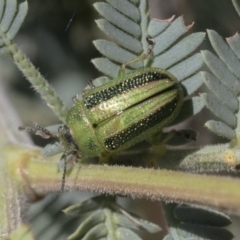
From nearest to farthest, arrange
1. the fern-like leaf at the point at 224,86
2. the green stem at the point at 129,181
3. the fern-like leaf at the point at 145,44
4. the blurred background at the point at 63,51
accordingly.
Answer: the green stem at the point at 129,181 < the fern-like leaf at the point at 224,86 < the fern-like leaf at the point at 145,44 < the blurred background at the point at 63,51

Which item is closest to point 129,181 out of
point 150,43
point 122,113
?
point 122,113

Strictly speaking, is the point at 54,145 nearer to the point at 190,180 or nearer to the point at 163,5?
the point at 190,180

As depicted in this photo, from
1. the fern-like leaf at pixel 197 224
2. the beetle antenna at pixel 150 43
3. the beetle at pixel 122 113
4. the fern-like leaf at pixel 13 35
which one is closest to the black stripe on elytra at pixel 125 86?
the beetle at pixel 122 113

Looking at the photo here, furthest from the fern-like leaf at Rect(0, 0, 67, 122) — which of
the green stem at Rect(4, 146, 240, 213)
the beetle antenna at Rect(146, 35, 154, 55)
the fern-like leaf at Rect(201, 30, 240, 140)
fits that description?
the fern-like leaf at Rect(201, 30, 240, 140)

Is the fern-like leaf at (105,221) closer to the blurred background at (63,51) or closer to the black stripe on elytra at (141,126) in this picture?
the black stripe on elytra at (141,126)

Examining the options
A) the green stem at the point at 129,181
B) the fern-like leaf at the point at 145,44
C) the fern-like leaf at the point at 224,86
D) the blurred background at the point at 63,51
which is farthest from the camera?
the blurred background at the point at 63,51

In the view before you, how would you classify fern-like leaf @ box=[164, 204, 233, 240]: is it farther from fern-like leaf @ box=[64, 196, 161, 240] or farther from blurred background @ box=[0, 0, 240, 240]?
blurred background @ box=[0, 0, 240, 240]
